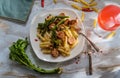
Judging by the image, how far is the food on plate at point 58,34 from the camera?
861 millimetres

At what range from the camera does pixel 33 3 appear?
1023 millimetres

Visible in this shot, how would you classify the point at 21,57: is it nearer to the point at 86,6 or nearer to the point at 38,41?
the point at 38,41

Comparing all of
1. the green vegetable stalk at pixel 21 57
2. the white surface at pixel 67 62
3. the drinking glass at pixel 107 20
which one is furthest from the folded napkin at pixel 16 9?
the drinking glass at pixel 107 20

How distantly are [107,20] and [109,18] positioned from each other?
0.01m

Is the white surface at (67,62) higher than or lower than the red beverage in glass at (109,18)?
lower

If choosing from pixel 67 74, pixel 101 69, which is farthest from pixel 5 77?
pixel 101 69

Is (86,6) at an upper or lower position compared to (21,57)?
upper

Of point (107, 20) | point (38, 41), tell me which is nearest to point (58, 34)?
point (38, 41)

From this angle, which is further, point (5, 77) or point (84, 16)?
point (84, 16)

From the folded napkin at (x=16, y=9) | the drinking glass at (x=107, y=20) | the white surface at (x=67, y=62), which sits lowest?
the white surface at (x=67, y=62)

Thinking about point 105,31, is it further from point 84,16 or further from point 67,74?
point 67,74

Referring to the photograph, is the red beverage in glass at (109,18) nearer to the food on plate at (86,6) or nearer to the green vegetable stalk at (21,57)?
the food on plate at (86,6)

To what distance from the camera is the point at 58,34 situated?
2.88 ft

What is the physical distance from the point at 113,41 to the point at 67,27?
0.58 feet
